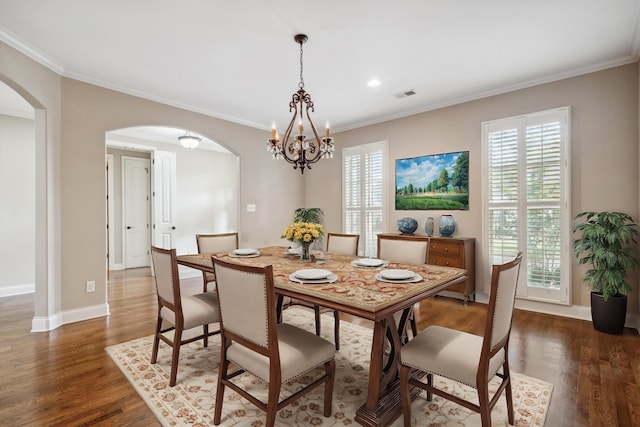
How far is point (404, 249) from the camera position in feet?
9.41

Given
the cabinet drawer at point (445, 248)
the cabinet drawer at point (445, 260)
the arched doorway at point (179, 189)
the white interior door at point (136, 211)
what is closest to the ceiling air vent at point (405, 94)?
the cabinet drawer at point (445, 248)

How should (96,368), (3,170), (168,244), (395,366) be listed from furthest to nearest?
(168,244) < (3,170) < (96,368) < (395,366)

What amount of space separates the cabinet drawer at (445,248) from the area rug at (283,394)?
6.07 ft

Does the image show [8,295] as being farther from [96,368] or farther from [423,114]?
[423,114]

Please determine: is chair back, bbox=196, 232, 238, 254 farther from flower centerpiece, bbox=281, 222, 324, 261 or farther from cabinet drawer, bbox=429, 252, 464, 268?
cabinet drawer, bbox=429, 252, 464, 268

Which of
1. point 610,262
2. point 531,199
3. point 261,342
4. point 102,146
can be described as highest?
point 102,146

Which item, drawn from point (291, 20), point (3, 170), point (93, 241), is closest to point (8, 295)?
point (3, 170)

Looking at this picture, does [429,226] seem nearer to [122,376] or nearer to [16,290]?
[122,376]

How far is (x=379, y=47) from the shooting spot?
2.90 m

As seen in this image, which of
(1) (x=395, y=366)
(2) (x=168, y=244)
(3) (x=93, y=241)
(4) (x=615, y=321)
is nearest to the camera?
(1) (x=395, y=366)

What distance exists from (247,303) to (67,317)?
3.04 m

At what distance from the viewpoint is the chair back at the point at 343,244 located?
3.33 m

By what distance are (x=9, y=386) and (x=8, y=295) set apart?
11.1 feet

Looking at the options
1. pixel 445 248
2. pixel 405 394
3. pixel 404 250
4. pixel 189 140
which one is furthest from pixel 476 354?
pixel 189 140
